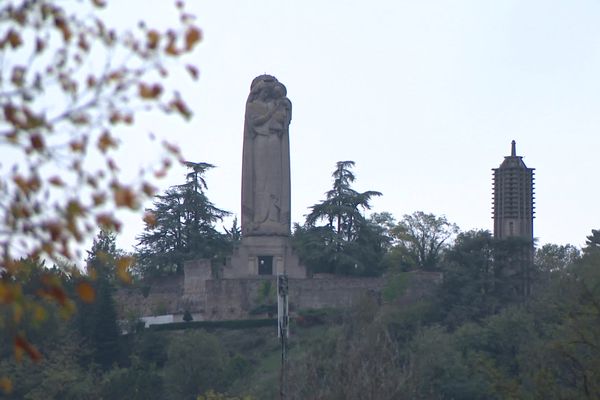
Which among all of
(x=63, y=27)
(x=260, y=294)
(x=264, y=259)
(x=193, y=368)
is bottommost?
(x=193, y=368)

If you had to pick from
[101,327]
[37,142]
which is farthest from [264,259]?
[37,142]

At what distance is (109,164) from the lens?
7.54m

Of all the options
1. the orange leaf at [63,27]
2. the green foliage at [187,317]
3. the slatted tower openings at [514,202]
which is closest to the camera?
the orange leaf at [63,27]

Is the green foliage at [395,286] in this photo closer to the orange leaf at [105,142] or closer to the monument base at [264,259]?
the monument base at [264,259]

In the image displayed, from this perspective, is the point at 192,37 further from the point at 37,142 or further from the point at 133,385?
the point at 133,385

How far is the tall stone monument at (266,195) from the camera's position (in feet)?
181

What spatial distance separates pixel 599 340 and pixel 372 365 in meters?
16.5

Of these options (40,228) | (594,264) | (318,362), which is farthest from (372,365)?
(40,228)

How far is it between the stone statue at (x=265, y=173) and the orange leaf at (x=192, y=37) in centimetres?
4759

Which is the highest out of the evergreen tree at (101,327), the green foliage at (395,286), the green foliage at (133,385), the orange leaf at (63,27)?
the orange leaf at (63,27)

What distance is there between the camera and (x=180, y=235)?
61375 mm

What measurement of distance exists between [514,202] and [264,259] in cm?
1267

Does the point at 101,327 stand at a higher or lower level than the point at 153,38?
lower

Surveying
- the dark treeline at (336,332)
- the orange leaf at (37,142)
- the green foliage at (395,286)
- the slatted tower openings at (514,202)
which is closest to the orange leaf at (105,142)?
the orange leaf at (37,142)
